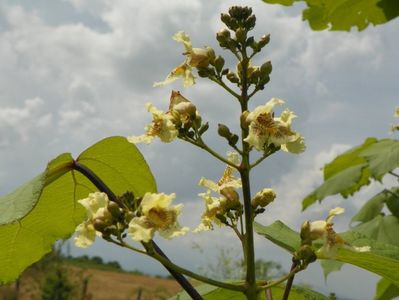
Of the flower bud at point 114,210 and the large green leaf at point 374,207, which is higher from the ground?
the large green leaf at point 374,207

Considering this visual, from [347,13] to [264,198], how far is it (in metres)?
2.25

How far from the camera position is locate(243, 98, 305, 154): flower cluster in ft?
4.02

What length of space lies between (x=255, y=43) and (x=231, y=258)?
10.7 metres

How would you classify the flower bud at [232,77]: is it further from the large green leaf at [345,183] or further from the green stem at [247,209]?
the large green leaf at [345,183]

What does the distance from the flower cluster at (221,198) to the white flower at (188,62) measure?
22cm

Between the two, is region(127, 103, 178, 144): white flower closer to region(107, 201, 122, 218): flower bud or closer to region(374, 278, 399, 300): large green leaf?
region(107, 201, 122, 218): flower bud

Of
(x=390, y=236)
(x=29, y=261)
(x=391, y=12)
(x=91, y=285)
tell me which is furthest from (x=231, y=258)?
(x=91, y=285)

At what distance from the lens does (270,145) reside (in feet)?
4.17

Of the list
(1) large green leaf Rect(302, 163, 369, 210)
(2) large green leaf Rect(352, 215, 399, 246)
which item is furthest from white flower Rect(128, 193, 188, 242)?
(1) large green leaf Rect(302, 163, 369, 210)

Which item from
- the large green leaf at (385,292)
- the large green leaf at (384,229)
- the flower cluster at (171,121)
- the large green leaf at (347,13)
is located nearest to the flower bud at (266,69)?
the flower cluster at (171,121)

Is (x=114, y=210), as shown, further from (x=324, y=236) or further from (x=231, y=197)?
(x=324, y=236)

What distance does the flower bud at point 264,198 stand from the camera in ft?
4.37

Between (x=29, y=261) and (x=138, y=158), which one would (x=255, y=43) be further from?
(x=29, y=261)

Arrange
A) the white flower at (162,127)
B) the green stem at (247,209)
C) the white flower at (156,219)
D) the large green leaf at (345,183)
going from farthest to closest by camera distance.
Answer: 1. the large green leaf at (345,183)
2. the white flower at (162,127)
3. the green stem at (247,209)
4. the white flower at (156,219)
